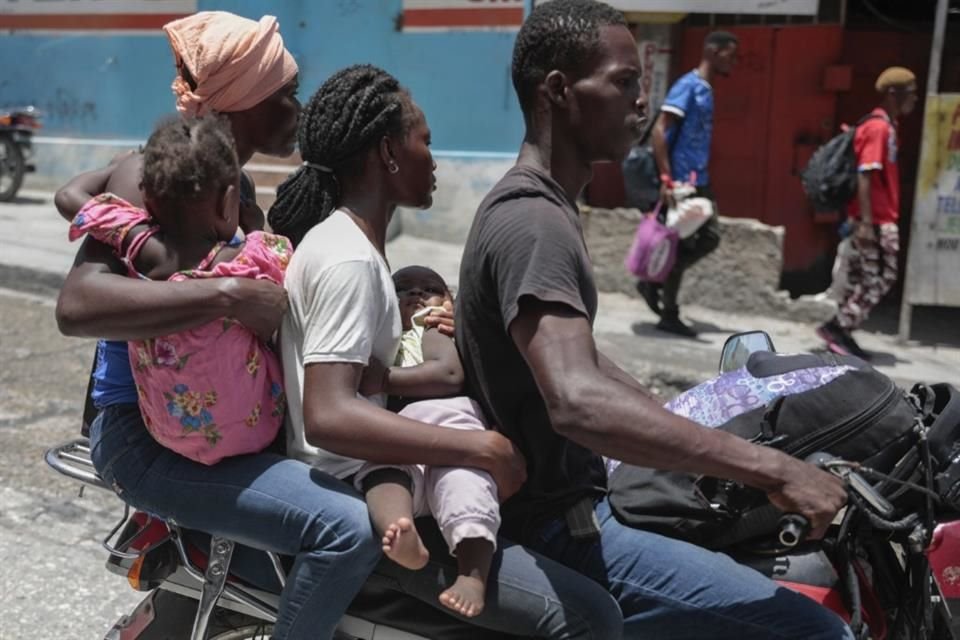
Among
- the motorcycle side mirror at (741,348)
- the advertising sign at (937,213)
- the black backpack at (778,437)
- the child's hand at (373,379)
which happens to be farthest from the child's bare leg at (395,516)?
the advertising sign at (937,213)

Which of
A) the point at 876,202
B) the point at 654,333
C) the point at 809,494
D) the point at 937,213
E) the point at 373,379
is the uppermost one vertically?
the point at 373,379

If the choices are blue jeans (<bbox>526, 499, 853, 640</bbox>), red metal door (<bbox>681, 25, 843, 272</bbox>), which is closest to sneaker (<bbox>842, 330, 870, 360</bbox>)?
red metal door (<bbox>681, 25, 843, 272</bbox>)

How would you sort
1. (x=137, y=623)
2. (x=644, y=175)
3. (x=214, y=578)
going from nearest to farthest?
(x=214, y=578), (x=137, y=623), (x=644, y=175)

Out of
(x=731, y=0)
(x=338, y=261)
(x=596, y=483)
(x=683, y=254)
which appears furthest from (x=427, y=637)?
(x=731, y=0)

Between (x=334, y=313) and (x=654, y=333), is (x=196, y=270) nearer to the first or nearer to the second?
(x=334, y=313)

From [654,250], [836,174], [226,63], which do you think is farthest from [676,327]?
[226,63]

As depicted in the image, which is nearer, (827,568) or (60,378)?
(827,568)

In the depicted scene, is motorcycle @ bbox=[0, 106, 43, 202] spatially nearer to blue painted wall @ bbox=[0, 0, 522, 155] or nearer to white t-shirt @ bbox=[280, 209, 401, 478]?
blue painted wall @ bbox=[0, 0, 522, 155]

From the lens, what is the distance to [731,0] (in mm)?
7395

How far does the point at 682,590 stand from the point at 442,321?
69cm

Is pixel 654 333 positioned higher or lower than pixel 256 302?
lower

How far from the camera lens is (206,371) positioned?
199cm

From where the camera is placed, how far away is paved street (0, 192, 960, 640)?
3.60 m

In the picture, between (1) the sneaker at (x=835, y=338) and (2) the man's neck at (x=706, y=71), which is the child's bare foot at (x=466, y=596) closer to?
(1) the sneaker at (x=835, y=338)
